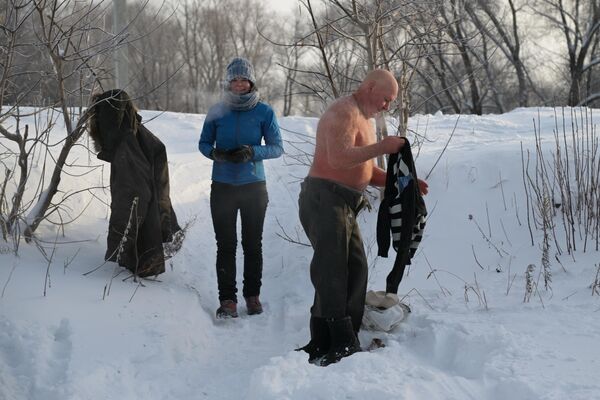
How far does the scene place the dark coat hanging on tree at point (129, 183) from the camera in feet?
14.0

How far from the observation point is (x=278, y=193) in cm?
888

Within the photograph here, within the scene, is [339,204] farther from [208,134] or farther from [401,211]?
[208,134]

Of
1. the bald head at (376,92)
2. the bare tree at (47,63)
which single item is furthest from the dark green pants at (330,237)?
the bare tree at (47,63)

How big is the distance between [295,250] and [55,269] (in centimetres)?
270

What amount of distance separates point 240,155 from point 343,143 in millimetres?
1086

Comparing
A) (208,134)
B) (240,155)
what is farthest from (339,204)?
(208,134)

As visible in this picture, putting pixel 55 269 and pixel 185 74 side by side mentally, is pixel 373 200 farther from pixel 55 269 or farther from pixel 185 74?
pixel 185 74

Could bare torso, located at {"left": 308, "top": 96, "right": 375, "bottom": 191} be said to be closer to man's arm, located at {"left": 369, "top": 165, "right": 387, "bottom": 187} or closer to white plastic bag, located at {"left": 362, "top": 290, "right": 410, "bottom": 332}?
man's arm, located at {"left": 369, "top": 165, "right": 387, "bottom": 187}

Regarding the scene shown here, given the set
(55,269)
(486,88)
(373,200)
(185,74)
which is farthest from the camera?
(185,74)

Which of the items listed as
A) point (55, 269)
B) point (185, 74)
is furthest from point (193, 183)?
point (185, 74)

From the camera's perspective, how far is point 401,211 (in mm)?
3768

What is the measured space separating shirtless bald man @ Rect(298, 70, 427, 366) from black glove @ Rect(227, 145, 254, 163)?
2.33 ft

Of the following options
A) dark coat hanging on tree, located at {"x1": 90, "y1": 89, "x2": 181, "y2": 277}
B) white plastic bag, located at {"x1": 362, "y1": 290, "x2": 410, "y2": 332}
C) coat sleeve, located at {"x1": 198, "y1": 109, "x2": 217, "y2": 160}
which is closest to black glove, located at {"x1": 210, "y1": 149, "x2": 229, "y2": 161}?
coat sleeve, located at {"x1": 198, "y1": 109, "x2": 217, "y2": 160}

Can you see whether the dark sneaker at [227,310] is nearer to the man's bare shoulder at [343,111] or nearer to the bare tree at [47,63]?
the bare tree at [47,63]
